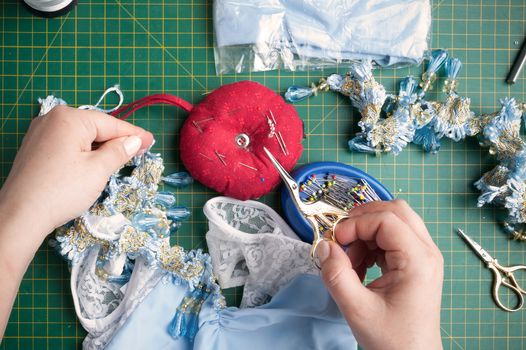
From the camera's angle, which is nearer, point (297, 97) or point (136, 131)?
point (136, 131)

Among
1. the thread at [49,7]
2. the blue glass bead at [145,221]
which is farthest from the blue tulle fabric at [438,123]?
the thread at [49,7]

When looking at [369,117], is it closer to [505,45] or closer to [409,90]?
[409,90]

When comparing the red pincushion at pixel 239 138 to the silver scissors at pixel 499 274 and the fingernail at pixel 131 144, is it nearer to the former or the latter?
the fingernail at pixel 131 144

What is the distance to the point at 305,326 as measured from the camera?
994 millimetres

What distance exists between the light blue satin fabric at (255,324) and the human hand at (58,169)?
297mm

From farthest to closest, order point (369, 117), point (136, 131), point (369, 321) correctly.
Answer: point (369, 117), point (136, 131), point (369, 321)

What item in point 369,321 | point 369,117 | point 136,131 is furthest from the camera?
point 369,117

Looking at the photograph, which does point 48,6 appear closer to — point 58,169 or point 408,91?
point 58,169

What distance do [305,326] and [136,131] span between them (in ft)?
1.72

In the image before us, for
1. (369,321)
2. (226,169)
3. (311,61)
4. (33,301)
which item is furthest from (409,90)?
(33,301)

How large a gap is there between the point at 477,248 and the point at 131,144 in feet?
2.59

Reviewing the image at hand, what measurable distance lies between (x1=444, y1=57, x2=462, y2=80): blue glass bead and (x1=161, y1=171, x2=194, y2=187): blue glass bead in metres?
0.63

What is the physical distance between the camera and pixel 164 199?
3.43 feet

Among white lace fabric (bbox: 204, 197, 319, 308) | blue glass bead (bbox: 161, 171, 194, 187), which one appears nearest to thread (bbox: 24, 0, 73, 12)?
blue glass bead (bbox: 161, 171, 194, 187)
